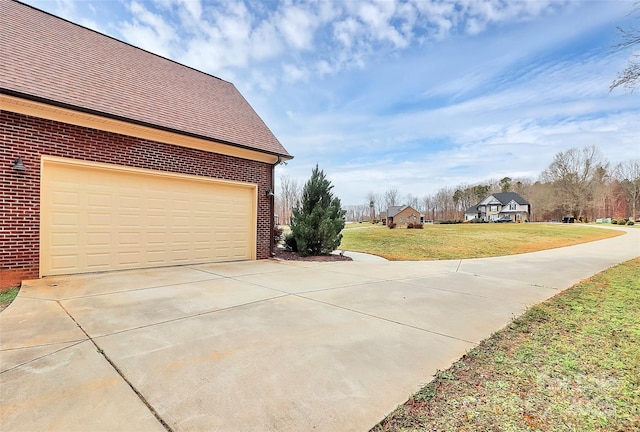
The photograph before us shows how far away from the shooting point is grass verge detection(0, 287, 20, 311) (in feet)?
14.7

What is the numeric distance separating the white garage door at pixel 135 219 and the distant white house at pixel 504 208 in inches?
2321

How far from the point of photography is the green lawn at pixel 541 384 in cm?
197

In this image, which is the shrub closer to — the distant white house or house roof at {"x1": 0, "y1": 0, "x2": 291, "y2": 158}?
house roof at {"x1": 0, "y1": 0, "x2": 291, "y2": 158}

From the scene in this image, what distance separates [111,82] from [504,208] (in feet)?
221

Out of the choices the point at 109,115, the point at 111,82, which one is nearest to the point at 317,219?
the point at 109,115

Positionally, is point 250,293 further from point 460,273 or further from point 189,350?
point 460,273

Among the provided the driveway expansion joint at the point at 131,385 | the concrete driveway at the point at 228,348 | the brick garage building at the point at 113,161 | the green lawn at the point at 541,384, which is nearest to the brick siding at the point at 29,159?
the brick garage building at the point at 113,161

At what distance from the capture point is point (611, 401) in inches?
86.5

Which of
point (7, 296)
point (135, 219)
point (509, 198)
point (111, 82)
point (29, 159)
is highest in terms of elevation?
point (509, 198)

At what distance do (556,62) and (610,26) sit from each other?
5851 millimetres

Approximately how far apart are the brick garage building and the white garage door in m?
0.02

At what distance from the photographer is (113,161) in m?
6.89

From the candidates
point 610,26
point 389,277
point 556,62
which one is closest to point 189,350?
point 389,277

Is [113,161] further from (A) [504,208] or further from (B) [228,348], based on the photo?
(A) [504,208]
